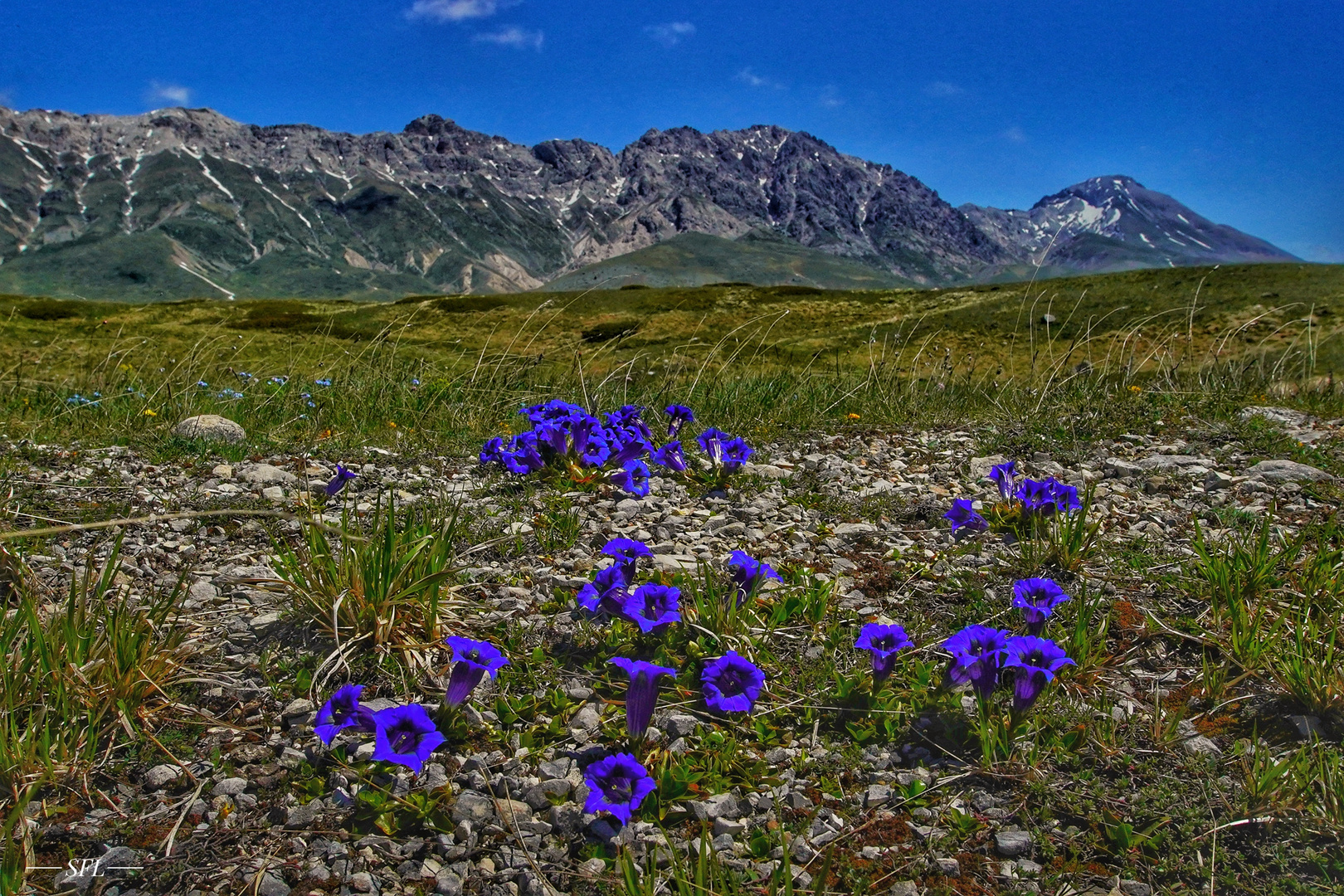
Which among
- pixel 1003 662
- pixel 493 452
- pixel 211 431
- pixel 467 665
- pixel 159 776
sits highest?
pixel 493 452

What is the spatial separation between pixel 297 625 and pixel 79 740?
3.18 ft

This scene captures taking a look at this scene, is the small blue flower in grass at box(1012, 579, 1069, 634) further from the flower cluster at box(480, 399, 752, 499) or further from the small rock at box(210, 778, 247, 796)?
the small rock at box(210, 778, 247, 796)

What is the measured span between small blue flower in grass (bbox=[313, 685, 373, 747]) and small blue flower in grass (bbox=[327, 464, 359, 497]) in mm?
2510

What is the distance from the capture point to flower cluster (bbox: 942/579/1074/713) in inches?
115

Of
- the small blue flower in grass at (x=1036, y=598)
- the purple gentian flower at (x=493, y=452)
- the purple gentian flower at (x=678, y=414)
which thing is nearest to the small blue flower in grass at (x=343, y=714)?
the small blue flower in grass at (x=1036, y=598)

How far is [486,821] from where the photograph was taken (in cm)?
258

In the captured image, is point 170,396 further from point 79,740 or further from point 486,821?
point 486,821

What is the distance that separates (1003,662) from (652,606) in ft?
4.85

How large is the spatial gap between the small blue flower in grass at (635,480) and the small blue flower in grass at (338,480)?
1.85 metres

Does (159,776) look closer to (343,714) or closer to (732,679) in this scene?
(343,714)

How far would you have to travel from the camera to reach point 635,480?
5.54 metres

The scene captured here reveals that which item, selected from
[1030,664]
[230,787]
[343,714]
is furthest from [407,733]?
[1030,664]

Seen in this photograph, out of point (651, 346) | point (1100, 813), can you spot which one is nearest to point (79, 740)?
point (1100, 813)

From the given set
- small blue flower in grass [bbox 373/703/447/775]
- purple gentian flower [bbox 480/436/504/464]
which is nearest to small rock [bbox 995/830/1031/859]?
small blue flower in grass [bbox 373/703/447/775]
